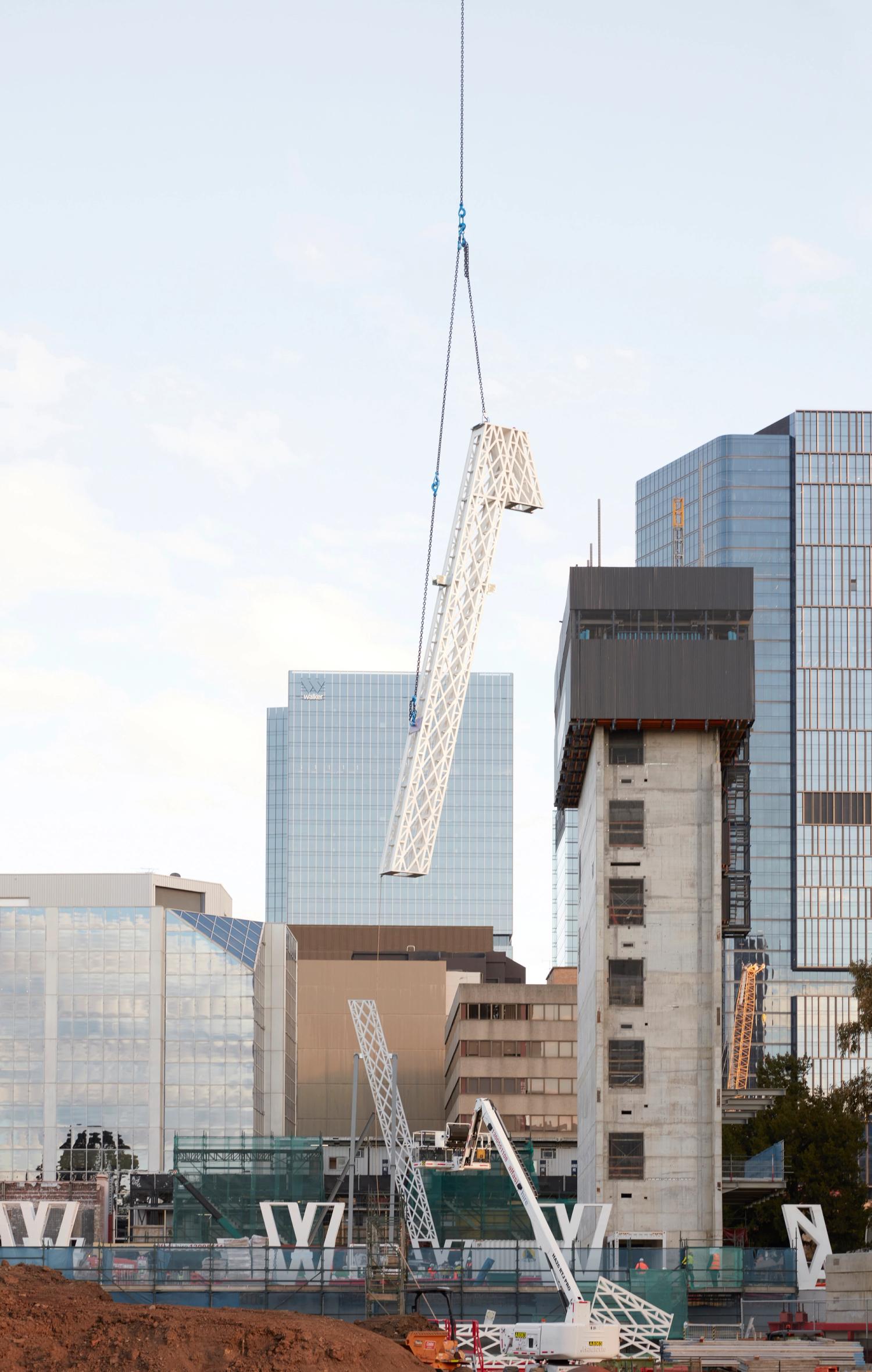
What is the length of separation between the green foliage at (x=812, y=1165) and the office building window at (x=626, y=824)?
26.0 meters

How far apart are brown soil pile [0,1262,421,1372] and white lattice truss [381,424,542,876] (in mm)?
98469

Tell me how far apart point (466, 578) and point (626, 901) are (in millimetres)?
35935

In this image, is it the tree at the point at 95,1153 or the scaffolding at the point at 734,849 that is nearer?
the scaffolding at the point at 734,849

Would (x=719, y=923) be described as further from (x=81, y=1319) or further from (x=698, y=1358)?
(x=81, y=1319)

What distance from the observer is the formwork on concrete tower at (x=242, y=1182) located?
10919 cm

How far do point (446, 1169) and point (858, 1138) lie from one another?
28.6m

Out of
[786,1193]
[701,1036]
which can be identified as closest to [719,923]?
Result: [701,1036]

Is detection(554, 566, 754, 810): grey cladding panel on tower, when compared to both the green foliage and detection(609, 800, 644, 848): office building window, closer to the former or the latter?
detection(609, 800, 644, 848): office building window

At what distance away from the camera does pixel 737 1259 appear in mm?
78500

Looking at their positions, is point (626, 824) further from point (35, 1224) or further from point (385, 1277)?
point (385, 1277)

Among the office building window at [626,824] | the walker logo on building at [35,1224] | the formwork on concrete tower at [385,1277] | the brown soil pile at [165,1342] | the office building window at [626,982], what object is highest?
the office building window at [626,824]

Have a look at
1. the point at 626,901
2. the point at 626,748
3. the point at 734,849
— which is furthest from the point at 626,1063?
the point at 734,849

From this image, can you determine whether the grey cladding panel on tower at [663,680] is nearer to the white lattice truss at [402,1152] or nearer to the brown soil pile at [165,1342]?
the white lattice truss at [402,1152]

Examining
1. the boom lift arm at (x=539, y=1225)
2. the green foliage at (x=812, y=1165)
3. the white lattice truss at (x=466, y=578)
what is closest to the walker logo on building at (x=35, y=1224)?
the boom lift arm at (x=539, y=1225)
